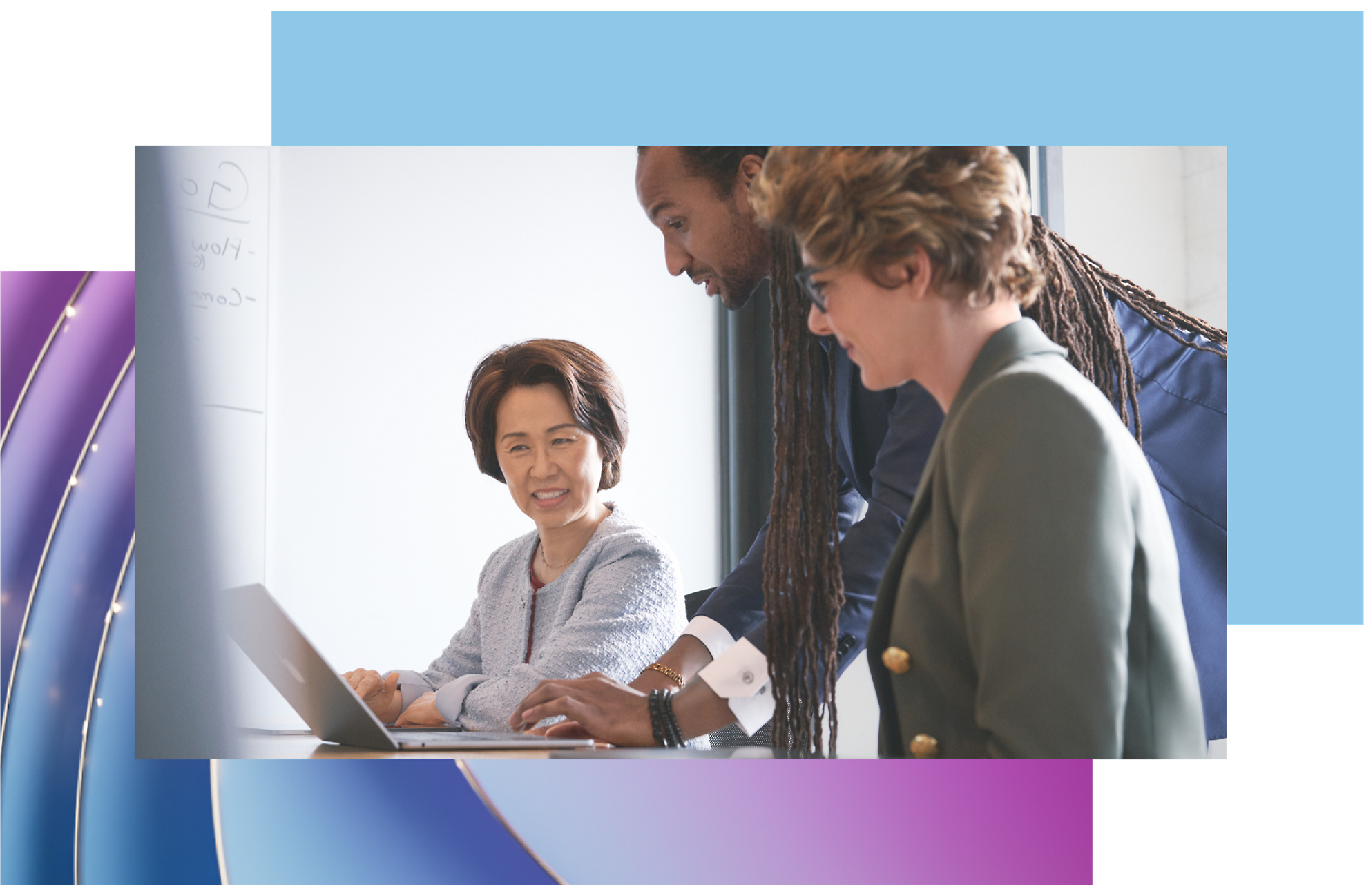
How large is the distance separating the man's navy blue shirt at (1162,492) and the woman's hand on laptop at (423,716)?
480 millimetres

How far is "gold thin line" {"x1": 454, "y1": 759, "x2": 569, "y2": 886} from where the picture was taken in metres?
2.43

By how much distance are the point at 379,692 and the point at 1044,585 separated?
1.12 metres

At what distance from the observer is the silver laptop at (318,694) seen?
2.04 m

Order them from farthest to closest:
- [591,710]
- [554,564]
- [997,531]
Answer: [554,564], [591,710], [997,531]

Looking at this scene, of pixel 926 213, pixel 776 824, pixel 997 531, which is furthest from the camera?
pixel 776 824

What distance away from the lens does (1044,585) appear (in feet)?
6.18

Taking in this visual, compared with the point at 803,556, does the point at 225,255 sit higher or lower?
higher

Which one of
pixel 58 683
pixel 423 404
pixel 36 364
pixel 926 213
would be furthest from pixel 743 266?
pixel 58 683

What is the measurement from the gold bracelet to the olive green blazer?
43cm

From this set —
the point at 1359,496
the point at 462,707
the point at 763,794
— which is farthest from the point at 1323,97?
the point at 462,707

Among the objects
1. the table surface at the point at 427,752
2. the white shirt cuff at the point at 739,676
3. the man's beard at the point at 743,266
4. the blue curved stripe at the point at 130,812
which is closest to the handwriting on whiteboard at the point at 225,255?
the blue curved stripe at the point at 130,812

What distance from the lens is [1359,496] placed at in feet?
7.97

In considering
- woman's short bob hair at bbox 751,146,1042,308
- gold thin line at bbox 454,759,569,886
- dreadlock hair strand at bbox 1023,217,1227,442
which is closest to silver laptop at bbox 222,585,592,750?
gold thin line at bbox 454,759,569,886

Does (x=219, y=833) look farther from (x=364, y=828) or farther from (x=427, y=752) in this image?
(x=427, y=752)
